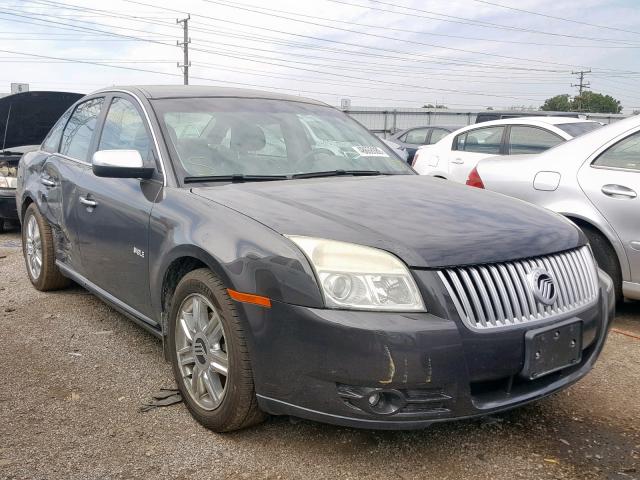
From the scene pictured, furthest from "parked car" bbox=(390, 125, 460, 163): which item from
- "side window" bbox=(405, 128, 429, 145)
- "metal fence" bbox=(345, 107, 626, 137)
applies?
"metal fence" bbox=(345, 107, 626, 137)

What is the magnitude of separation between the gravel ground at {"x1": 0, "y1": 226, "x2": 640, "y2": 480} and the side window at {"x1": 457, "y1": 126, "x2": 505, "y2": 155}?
445 centimetres

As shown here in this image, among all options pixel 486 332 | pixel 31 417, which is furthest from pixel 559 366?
pixel 31 417

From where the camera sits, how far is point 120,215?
3.43 meters

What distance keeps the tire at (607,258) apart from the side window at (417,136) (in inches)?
401

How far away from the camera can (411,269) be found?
2.29 metres

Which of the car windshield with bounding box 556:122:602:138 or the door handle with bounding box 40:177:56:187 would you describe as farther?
the car windshield with bounding box 556:122:602:138

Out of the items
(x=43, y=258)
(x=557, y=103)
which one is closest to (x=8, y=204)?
(x=43, y=258)

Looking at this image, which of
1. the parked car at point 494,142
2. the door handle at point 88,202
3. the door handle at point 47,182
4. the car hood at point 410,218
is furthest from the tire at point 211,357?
the parked car at point 494,142

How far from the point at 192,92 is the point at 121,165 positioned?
0.85m

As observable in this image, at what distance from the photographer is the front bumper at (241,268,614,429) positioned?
2.20 metres

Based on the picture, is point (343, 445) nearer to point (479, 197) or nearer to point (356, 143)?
point (479, 197)

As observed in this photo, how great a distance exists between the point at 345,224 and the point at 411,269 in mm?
348

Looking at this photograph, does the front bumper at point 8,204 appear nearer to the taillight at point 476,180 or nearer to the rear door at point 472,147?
the rear door at point 472,147

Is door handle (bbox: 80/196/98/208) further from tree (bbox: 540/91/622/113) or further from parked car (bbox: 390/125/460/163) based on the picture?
tree (bbox: 540/91/622/113)
